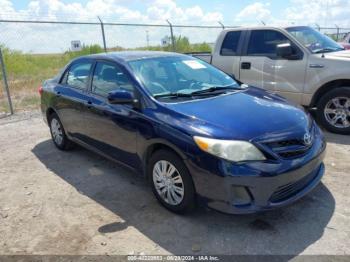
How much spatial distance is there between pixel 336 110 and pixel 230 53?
2.36 metres

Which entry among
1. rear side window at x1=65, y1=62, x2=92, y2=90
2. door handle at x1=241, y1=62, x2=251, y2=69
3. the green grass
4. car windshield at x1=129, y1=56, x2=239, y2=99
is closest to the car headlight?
car windshield at x1=129, y1=56, x2=239, y2=99

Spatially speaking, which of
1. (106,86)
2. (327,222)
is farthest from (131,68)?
(327,222)

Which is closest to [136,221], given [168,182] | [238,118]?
[168,182]

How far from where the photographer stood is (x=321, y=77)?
576cm

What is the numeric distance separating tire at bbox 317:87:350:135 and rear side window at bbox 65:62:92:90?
400cm

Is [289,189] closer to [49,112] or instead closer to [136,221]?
[136,221]

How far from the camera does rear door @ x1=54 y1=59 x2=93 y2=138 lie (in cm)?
471

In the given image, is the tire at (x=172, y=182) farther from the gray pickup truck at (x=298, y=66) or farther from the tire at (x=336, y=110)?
the tire at (x=336, y=110)

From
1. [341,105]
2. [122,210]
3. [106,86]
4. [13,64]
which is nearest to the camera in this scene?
[122,210]

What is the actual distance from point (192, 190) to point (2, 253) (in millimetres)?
1839

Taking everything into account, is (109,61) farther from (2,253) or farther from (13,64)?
(13,64)

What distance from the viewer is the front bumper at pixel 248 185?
2.86 meters

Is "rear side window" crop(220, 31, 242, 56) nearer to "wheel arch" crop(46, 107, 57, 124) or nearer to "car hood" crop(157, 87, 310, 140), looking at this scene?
"car hood" crop(157, 87, 310, 140)

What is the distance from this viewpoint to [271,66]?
6285mm
